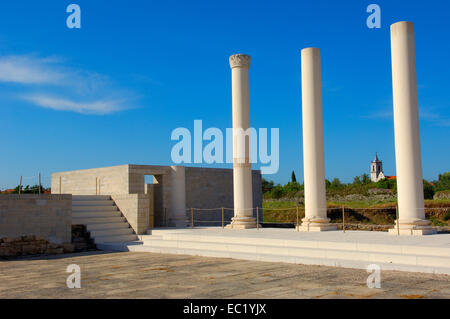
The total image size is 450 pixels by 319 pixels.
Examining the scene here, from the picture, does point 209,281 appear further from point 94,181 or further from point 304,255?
point 94,181

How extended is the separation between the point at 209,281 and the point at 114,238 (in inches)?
404

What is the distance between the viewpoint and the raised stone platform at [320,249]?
1090cm

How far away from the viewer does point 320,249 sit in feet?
42.3

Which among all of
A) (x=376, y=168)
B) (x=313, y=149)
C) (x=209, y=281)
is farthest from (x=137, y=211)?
(x=376, y=168)

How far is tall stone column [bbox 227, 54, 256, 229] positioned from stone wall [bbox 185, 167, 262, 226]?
565 cm

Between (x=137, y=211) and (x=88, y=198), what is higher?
(x=88, y=198)

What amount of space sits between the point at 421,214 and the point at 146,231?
11.4m

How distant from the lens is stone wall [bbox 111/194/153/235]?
2005cm

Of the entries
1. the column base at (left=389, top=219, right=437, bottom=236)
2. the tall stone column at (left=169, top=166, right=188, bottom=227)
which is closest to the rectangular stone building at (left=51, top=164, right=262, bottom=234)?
the tall stone column at (left=169, top=166, right=188, bottom=227)

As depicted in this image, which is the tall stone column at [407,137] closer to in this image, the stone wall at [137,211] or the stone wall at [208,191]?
the stone wall at [137,211]
